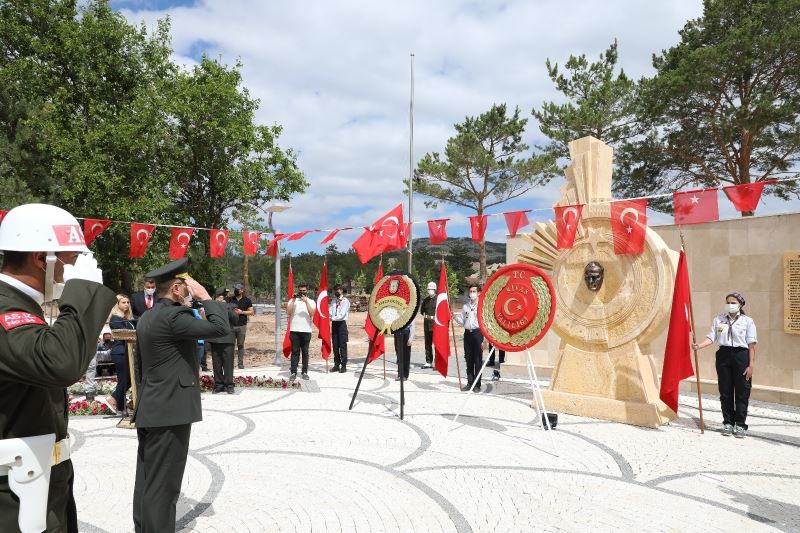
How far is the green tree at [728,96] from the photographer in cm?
1825

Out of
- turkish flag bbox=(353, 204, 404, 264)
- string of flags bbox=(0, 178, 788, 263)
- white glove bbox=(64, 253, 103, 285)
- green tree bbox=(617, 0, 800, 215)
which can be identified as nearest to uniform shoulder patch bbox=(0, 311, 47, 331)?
white glove bbox=(64, 253, 103, 285)

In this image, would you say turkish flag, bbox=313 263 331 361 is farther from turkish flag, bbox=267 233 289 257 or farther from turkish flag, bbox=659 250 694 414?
turkish flag, bbox=659 250 694 414

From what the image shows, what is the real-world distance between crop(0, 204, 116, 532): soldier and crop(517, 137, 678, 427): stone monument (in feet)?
23.3

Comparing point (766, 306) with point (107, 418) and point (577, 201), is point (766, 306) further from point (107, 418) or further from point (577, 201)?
point (107, 418)

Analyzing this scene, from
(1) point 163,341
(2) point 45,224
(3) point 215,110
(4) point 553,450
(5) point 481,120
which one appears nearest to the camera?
(2) point 45,224

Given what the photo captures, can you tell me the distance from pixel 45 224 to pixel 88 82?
57.0 feet

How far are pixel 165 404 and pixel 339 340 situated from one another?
873 cm

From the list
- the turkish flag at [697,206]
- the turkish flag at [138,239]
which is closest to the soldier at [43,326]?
the turkish flag at [697,206]

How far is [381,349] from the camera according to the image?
1055 centimetres

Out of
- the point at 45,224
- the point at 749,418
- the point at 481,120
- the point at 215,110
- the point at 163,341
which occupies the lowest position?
the point at 749,418

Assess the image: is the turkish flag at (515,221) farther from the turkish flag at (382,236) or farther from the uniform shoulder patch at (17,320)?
the uniform shoulder patch at (17,320)

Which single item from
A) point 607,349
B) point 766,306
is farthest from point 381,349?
point 766,306

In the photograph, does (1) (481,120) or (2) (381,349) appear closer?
(2) (381,349)

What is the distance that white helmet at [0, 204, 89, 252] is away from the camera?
177 centimetres
